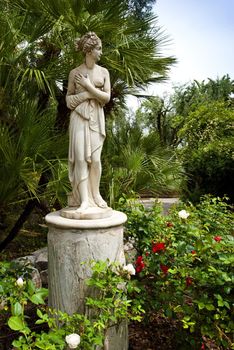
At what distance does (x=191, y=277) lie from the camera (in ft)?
6.74

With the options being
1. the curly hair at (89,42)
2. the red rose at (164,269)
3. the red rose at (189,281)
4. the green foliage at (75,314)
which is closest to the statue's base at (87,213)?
the green foliage at (75,314)

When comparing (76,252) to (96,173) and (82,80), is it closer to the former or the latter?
(96,173)

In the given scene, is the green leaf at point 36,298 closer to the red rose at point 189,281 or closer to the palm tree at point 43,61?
the red rose at point 189,281

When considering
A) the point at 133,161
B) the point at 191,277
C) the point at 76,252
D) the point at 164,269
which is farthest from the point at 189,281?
the point at 133,161

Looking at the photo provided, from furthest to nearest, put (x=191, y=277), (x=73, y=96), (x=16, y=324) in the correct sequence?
(x=73, y=96) < (x=191, y=277) < (x=16, y=324)

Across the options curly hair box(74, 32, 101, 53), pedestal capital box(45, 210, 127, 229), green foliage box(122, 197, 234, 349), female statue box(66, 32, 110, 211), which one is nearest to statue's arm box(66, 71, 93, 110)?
female statue box(66, 32, 110, 211)

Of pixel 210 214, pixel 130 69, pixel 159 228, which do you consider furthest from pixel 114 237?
pixel 130 69

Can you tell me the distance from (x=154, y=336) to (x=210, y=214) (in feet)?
3.51

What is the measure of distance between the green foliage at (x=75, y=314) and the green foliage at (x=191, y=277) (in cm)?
24

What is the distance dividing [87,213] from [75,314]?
2.09 ft

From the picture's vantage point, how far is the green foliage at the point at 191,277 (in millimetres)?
1939

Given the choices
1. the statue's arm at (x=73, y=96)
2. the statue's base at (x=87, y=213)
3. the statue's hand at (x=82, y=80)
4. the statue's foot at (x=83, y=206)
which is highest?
the statue's hand at (x=82, y=80)

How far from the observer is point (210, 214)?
3.03 metres

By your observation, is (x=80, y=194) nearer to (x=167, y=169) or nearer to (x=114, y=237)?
(x=114, y=237)
